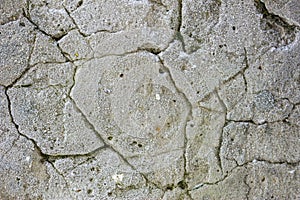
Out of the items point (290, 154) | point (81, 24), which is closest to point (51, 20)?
point (81, 24)

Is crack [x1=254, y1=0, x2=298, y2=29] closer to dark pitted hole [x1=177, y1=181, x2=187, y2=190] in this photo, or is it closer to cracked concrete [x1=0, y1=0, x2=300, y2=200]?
cracked concrete [x1=0, y1=0, x2=300, y2=200]

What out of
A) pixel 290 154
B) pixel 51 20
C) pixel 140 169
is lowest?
pixel 140 169

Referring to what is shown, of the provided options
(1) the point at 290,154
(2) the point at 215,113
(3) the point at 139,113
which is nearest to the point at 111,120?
(3) the point at 139,113

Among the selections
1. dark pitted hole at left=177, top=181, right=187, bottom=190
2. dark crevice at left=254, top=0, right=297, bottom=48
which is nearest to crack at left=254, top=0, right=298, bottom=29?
dark crevice at left=254, top=0, right=297, bottom=48

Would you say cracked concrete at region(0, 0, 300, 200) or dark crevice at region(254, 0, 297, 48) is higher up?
dark crevice at region(254, 0, 297, 48)

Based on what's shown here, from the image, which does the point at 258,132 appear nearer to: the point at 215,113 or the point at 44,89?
the point at 215,113

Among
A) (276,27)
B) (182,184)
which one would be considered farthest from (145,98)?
(276,27)

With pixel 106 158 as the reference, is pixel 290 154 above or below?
above
